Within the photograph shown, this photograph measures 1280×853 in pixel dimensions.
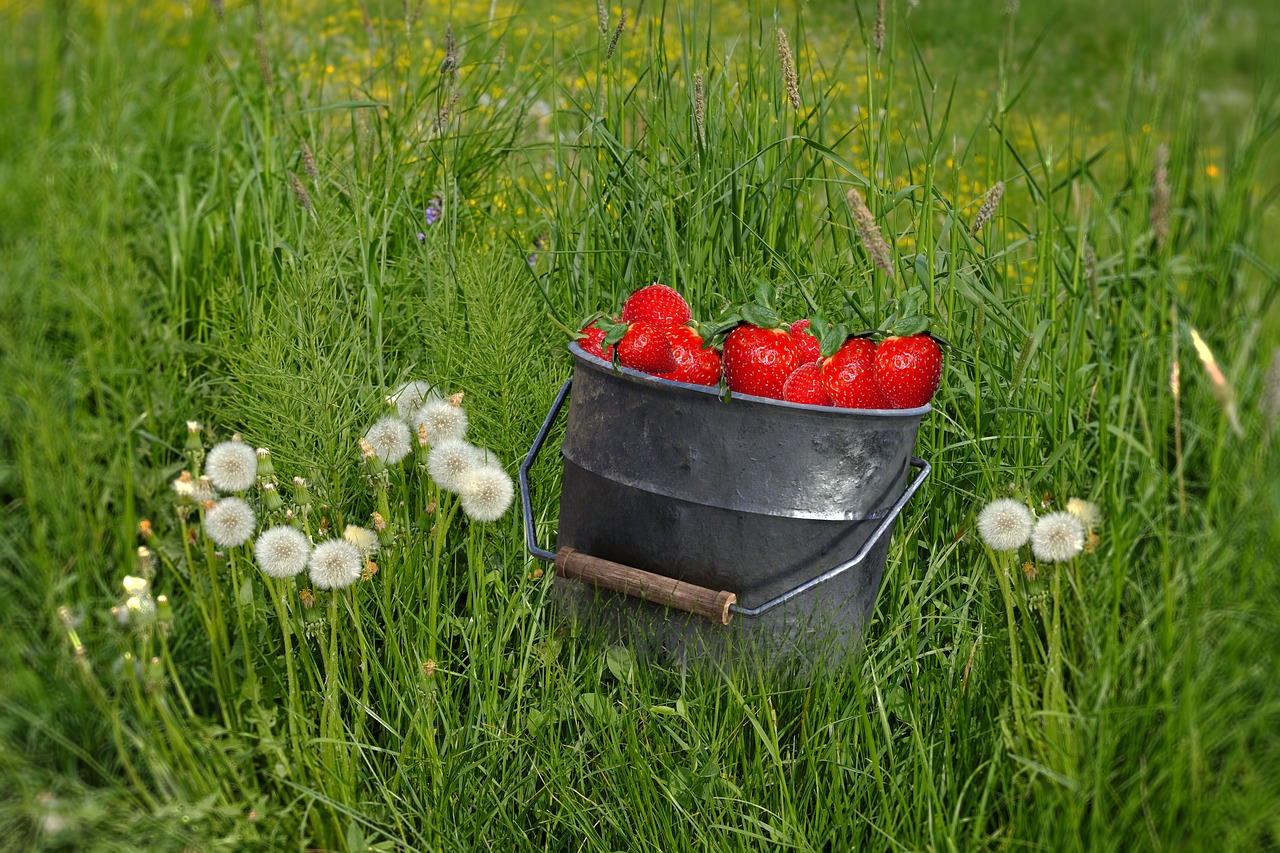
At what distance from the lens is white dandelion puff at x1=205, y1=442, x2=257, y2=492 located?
1.66m

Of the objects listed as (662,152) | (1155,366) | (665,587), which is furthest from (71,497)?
(1155,366)

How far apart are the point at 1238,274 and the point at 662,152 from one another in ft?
4.14

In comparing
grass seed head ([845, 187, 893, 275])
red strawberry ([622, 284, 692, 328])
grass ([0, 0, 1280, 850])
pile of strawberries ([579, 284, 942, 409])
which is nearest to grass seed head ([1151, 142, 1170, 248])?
grass ([0, 0, 1280, 850])

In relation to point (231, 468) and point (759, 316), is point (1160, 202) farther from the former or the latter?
point (231, 468)

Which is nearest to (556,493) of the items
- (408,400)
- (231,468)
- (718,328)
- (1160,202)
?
(408,400)

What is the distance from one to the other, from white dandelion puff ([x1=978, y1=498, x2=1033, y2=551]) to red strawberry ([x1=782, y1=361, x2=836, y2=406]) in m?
0.32

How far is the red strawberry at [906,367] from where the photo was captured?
1720mm

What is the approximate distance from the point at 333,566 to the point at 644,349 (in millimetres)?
597

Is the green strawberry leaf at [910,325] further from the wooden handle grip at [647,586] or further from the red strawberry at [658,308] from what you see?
the wooden handle grip at [647,586]

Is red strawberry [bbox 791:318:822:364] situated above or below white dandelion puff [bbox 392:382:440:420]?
above

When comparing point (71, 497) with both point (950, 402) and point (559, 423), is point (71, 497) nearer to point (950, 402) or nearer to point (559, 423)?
point (559, 423)

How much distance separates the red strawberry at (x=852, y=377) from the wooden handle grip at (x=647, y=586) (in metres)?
0.37

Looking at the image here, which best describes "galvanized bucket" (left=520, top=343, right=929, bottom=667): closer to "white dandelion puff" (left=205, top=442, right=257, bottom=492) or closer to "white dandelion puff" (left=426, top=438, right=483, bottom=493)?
"white dandelion puff" (left=426, top=438, right=483, bottom=493)

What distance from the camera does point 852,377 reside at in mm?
1743
